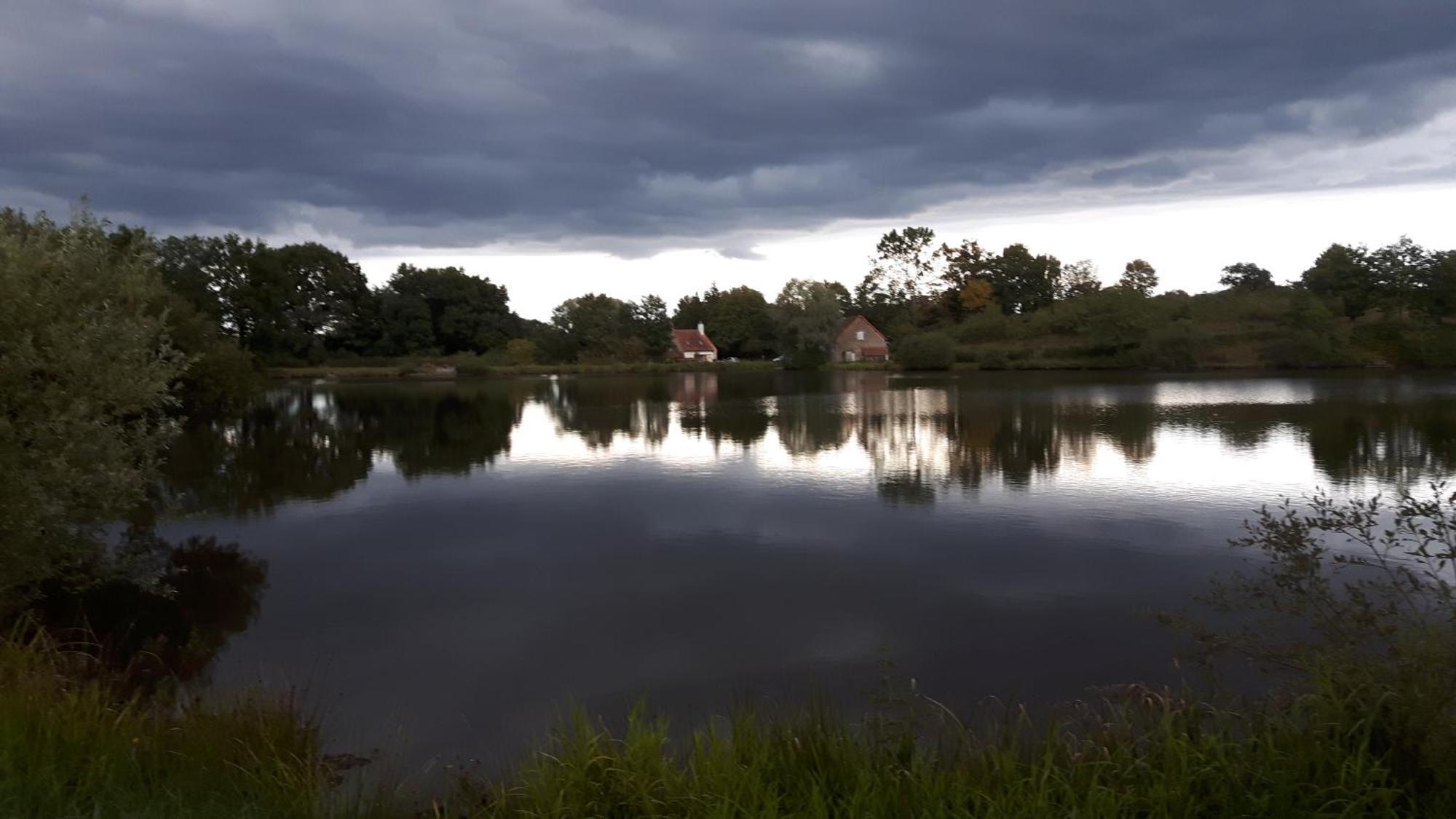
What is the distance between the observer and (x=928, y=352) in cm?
7844

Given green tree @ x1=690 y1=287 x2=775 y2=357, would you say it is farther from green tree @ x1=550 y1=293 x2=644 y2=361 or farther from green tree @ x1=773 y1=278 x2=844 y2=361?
green tree @ x1=550 y1=293 x2=644 y2=361

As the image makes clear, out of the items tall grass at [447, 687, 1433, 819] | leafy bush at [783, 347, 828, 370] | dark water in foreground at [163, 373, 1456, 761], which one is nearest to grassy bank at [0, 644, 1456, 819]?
tall grass at [447, 687, 1433, 819]

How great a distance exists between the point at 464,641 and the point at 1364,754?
8.23 metres

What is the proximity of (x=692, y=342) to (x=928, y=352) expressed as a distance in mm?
27761

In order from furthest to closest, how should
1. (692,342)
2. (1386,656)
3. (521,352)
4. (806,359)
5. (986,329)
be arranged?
(692,342), (986,329), (806,359), (521,352), (1386,656)

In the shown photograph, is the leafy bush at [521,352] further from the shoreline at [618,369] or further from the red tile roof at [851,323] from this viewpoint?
the red tile roof at [851,323]

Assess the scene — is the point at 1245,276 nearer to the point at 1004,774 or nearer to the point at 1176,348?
the point at 1176,348

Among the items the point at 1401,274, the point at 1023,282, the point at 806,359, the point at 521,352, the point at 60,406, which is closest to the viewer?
the point at 60,406

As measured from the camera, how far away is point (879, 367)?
265 feet

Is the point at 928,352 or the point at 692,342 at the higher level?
the point at 692,342

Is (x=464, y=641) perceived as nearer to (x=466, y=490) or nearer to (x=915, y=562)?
(x=915, y=562)

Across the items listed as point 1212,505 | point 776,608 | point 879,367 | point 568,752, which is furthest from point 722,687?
point 879,367

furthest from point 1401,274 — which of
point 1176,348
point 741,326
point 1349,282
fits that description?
point 741,326

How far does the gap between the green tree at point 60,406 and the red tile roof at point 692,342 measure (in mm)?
82500
